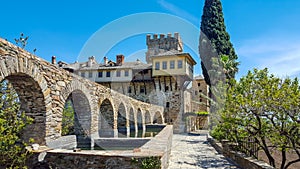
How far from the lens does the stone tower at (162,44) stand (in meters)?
36.6

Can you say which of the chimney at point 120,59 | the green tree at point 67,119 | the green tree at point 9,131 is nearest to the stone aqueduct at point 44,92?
the green tree at point 67,119

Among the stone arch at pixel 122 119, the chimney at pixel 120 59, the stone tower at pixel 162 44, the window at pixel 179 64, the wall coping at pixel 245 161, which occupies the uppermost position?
the stone tower at pixel 162 44

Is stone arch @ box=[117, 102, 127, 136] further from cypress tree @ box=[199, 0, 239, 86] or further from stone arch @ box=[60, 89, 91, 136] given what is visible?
cypress tree @ box=[199, 0, 239, 86]

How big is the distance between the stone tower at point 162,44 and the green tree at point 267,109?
A: 29049 millimetres

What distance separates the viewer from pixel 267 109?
21.5 ft

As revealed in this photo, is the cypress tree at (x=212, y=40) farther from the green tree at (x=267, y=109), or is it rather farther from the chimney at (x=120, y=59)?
the green tree at (x=267, y=109)

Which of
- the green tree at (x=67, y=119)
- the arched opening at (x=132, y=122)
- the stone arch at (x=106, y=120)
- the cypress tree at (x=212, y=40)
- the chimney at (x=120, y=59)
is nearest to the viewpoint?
the green tree at (x=67, y=119)

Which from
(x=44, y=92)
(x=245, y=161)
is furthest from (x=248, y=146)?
(x=44, y=92)

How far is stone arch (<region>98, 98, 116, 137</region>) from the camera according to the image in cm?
1275

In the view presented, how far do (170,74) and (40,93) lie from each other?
2179 centimetres

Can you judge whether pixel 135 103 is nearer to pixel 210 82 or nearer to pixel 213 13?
pixel 210 82

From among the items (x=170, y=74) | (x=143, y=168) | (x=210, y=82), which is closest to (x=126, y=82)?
(x=170, y=74)

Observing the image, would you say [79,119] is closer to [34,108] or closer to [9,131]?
[34,108]

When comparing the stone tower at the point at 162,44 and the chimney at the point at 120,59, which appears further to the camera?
the stone tower at the point at 162,44
